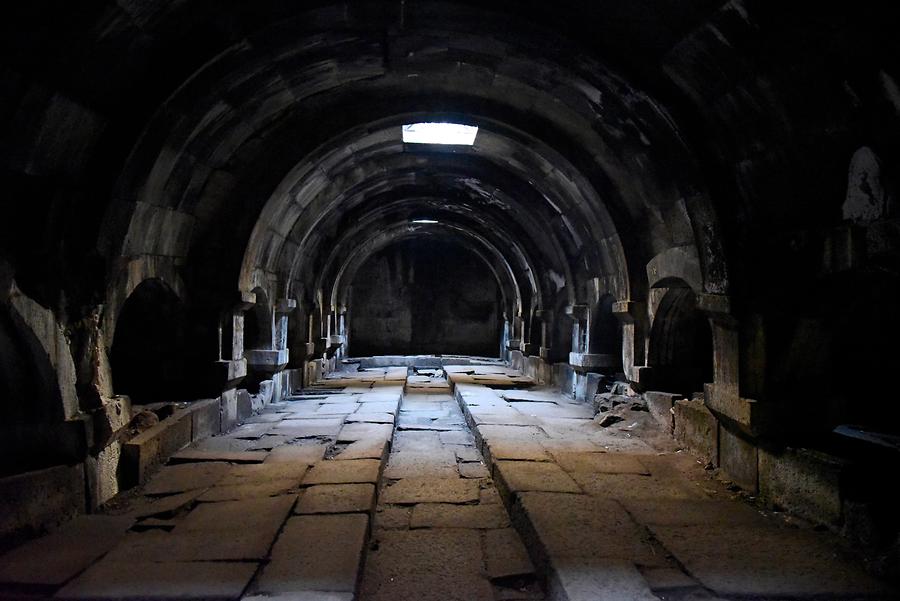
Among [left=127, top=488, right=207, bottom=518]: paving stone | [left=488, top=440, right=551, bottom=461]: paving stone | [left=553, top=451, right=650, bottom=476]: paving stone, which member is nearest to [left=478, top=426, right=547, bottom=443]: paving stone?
[left=488, top=440, right=551, bottom=461]: paving stone

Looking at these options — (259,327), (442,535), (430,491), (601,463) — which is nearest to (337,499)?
(442,535)

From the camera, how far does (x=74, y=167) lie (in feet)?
12.0

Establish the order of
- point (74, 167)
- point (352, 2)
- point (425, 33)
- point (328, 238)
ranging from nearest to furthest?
1. point (74, 167)
2. point (352, 2)
3. point (425, 33)
4. point (328, 238)

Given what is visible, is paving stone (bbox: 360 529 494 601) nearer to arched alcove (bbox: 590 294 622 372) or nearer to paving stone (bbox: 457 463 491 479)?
paving stone (bbox: 457 463 491 479)

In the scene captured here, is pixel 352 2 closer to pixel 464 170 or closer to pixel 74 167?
pixel 74 167

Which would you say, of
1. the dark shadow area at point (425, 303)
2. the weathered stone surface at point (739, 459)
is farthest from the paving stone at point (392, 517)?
the dark shadow area at point (425, 303)

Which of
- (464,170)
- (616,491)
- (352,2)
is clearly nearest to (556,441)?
(616,491)

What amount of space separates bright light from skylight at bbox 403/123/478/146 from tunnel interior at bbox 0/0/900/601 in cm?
5

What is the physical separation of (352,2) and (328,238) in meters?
7.02

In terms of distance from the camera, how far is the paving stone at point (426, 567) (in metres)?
3.02

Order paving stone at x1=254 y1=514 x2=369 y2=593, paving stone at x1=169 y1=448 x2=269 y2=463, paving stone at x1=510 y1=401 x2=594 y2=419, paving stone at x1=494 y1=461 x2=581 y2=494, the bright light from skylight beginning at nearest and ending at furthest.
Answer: paving stone at x1=254 y1=514 x2=369 y2=593 → paving stone at x1=494 y1=461 x2=581 y2=494 → paving stone at x1=169 y1=448 x2=269 y2=463 → paving stone at x1=510 y1=401 x2=594 y2=419 → the bright light from skylight

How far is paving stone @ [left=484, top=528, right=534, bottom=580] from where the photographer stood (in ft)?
10.8

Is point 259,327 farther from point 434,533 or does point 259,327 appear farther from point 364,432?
point 434,533

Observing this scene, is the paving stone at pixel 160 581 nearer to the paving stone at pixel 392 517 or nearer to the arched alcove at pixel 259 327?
the paving stone at pixel 392 517
